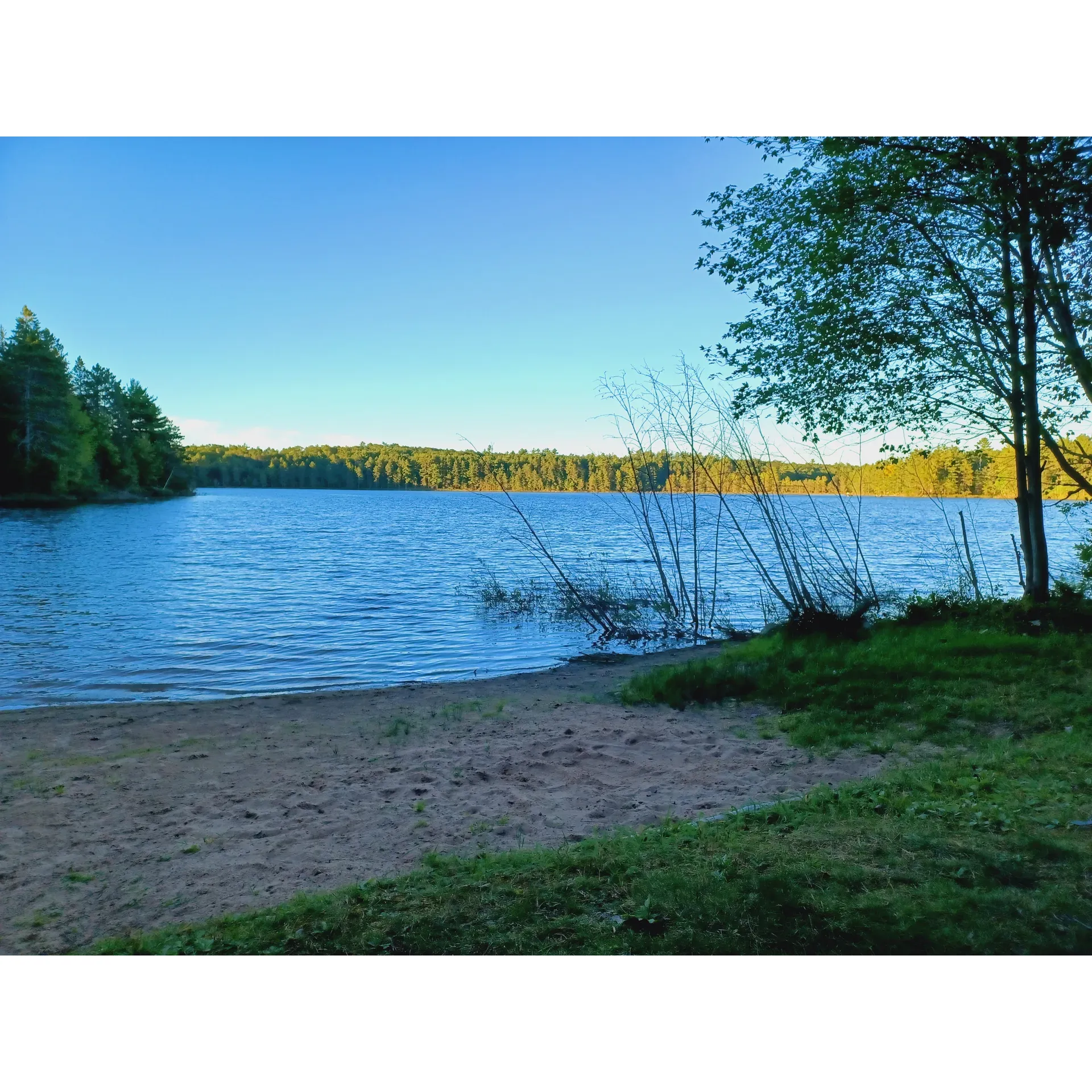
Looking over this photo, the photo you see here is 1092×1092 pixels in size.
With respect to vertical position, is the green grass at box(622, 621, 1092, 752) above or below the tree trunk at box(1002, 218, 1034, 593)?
below

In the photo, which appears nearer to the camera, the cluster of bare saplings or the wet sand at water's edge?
the wet sand at water's edge

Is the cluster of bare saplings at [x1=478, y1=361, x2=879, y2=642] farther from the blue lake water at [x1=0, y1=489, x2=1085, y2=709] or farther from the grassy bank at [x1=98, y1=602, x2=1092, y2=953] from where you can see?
the grassy bank at [x1=98, y1=602, x2=1092, y2=953]

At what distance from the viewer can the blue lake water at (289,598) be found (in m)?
8.70

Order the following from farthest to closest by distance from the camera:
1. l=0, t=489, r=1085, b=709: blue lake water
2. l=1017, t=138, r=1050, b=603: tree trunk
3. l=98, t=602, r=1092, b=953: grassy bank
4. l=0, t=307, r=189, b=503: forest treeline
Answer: l=0, t=307, r=189, b=503: forest treeline → l=0, t=489, r=1085, b=709: blue lake water → l=1017, t=138, r=1050, b=603: tree trunk → l=98, t=602, r=1092, b=953: grassy bank

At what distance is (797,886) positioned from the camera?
9.11 ft

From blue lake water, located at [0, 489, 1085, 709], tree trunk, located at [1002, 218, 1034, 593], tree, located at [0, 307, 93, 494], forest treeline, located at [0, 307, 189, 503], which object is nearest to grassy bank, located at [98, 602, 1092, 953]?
tree trunk, located at [1002, 218, 1034, 593]

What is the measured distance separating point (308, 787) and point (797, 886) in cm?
317

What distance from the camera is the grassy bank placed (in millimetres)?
2539

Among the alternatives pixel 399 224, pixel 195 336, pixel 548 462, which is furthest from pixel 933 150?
pixel 548 462

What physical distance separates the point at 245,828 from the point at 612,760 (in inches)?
93.9

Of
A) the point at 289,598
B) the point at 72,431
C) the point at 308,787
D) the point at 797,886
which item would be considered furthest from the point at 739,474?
the point at 72,431

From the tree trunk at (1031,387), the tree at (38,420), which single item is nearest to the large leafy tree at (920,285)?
the tree trunk at (1031,387)

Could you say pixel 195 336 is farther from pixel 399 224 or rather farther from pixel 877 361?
pixel 877 361

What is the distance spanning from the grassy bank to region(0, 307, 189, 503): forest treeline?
16.1m
